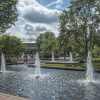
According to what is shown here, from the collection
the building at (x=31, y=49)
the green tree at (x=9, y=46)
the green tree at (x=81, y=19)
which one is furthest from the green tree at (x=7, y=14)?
the building at (x=31, y=49)

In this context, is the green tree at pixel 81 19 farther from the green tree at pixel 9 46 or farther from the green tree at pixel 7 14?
the green tree at pixel 9 46

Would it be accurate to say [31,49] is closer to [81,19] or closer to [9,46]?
[9,46]

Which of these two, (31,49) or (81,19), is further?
(31,49)

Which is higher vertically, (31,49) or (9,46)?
(31,49)

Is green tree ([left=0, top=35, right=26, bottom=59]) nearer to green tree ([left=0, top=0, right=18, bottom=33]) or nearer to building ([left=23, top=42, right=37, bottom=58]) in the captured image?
green tree ([left=0, top=0, right=18, bottom=33])

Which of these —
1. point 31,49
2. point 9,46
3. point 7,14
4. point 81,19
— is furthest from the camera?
point 31,49

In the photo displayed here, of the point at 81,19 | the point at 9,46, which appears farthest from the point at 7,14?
the point at 9,46

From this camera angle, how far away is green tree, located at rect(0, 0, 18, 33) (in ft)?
155

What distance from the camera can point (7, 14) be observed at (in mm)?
47875

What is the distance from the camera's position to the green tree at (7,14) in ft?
155

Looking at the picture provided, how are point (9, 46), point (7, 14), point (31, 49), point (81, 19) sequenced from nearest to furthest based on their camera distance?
point (7, 14), point (81, 19), point (9, 46), point (31, 49)

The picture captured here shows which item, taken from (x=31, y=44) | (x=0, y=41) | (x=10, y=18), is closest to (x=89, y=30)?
(x=10, y=18)

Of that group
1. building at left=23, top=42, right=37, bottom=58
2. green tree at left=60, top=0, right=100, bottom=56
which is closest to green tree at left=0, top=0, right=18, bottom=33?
→ green tree at left=60, top=0, right=100, bottom=56

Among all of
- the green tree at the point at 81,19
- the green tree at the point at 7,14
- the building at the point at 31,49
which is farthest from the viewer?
the building at the point at 31,49
